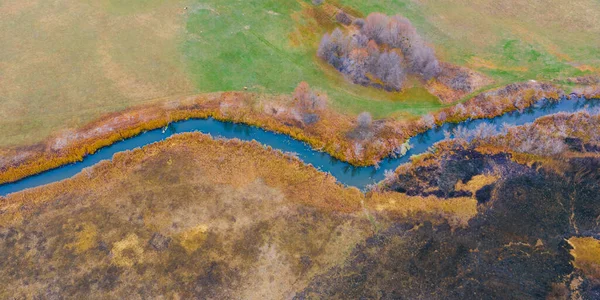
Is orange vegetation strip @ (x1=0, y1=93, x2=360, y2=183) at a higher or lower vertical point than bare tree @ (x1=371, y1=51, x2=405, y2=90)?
lower

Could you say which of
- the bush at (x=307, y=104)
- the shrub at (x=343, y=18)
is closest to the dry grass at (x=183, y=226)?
the bush at (x=307, y=104)

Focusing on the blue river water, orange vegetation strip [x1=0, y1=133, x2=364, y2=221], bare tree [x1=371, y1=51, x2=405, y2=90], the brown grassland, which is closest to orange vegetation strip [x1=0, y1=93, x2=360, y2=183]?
the blue river water

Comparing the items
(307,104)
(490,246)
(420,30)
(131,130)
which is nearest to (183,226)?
(131,130)

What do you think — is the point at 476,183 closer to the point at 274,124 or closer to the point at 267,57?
the point at 274,124

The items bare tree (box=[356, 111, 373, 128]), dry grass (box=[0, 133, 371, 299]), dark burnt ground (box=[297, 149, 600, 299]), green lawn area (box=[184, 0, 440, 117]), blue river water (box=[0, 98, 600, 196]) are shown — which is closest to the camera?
dark burnt ground (box=[297, 149, 600, 299])

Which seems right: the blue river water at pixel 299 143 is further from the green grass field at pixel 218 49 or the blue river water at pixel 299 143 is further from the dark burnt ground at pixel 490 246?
the green grass field at pixel 218 49

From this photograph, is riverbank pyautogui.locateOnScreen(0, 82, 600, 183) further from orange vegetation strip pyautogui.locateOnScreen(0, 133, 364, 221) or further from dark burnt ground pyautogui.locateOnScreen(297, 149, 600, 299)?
dark burnt ground pyautogui.locateOnScreen(297, 149, 600, 299)
